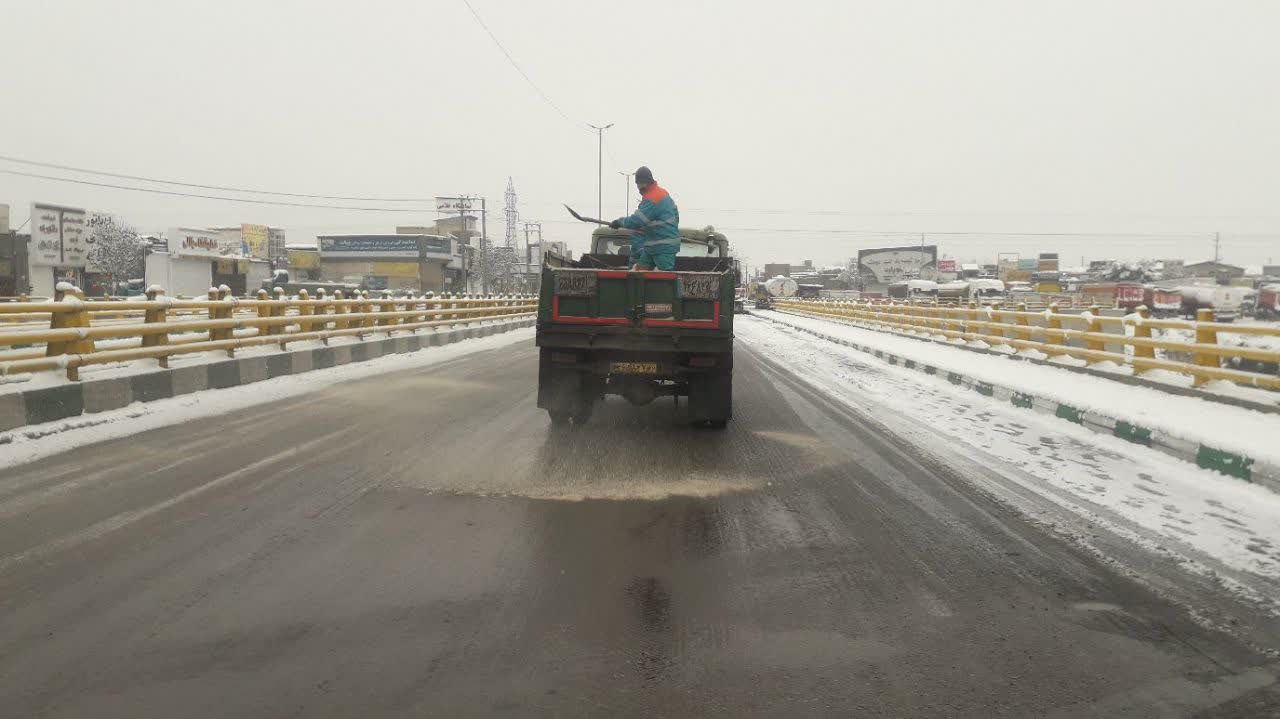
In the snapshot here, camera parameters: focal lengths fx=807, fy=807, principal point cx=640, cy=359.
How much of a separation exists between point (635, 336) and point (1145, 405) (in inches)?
230

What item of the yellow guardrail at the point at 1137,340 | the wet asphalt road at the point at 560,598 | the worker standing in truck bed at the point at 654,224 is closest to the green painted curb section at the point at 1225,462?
the wet asphalt road at the point at 560,598

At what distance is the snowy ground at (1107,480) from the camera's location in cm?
427

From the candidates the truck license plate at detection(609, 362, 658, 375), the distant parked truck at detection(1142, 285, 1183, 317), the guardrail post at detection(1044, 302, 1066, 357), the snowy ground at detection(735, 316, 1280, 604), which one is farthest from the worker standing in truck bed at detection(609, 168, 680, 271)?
the distant parked truck at detection(1142, 285, 1183, 317)

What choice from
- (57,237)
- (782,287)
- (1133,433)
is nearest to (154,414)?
(1133,433)

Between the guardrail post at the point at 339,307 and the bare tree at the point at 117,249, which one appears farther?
the bare tree at the point at 117,249

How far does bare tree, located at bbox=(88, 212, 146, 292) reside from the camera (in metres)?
87.6

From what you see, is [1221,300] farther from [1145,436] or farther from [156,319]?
[156,319]

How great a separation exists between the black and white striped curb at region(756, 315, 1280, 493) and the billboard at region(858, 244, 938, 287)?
9042 cm

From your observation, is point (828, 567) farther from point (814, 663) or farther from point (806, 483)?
point (806, 483)

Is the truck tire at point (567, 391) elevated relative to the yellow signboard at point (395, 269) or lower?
lower

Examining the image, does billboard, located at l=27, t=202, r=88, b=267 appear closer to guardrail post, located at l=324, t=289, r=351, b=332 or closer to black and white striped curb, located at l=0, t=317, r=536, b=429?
guardrail post, located at l=324, t=289, r=351, b=332

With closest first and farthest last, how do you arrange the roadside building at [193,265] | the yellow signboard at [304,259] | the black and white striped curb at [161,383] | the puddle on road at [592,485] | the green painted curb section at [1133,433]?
the puddle on road at [592,485] → the black and white striped curb at [161,383] → the green painted curb section at [1133,433] → the roadside building at [193,265] → the yellow signboard at [304,259]

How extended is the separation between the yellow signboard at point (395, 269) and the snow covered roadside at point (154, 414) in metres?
78.2

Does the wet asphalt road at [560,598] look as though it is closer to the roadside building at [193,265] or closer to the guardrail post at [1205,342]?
the guardrail post at [1205,342]
